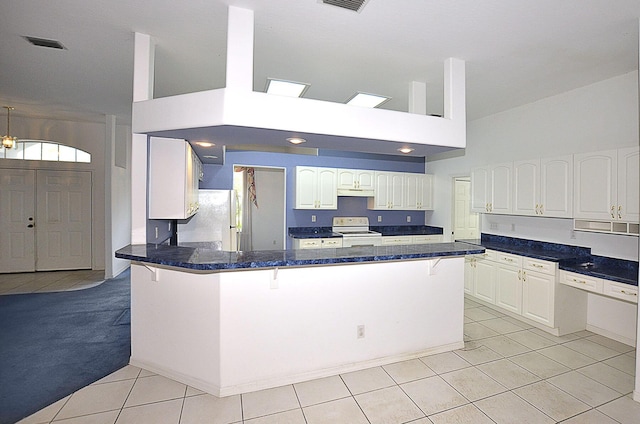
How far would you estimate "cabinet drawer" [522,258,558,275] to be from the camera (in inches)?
136

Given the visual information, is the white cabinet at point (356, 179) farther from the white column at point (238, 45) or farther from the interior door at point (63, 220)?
the interior door at point (63, 220)

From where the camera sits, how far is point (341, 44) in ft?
8.80

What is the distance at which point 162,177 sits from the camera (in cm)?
289

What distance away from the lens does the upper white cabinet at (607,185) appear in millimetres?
2930

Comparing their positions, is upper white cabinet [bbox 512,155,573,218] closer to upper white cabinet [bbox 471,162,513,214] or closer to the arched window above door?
upper white cabinet [bbox 471,162,513,214]

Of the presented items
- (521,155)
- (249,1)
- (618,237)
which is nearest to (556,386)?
(618,237)

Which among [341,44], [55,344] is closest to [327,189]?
[341,44]

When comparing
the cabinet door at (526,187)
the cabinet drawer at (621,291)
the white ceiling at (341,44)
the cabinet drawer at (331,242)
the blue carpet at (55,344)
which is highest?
the white ceiling at (341,44)

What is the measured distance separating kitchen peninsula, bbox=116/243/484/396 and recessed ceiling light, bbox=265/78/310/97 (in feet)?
6.49

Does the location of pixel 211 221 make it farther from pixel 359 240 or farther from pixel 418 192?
pixel 418 192

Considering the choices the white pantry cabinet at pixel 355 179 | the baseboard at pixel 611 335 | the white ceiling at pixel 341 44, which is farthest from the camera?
the white pantry cabinet at pixel 355 179

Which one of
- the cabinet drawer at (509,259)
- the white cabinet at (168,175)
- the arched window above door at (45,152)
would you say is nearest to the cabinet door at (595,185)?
the cabinet drawer at (509,259)

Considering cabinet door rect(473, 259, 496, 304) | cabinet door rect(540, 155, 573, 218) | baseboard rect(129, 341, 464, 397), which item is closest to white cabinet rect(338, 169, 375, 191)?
cabinet door rect(473, 259, 496, 304)

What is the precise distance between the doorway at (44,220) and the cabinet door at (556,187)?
296 inches
